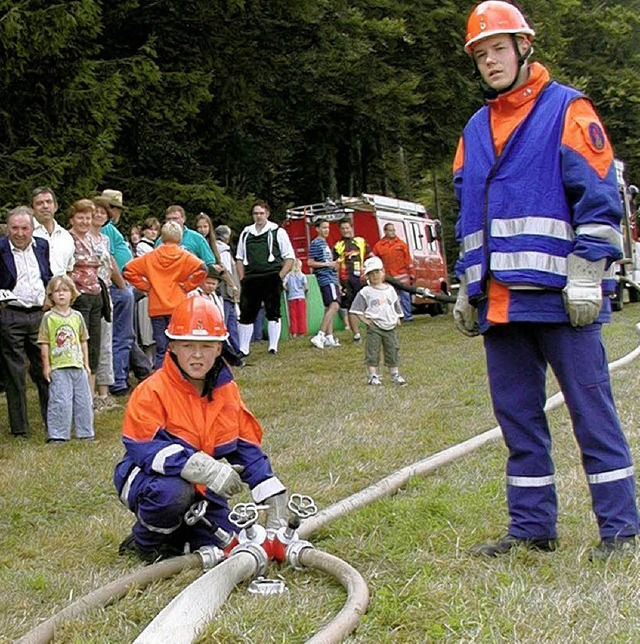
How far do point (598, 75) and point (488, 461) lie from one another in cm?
2712

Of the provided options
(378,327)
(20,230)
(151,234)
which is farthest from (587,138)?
(151,234)

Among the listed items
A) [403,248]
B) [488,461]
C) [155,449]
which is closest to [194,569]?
[155,449]

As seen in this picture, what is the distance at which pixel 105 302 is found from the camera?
935 cm

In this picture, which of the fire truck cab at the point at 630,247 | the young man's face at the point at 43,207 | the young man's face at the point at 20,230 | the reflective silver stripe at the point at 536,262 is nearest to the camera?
the reflective silver stripe at the point at 536,262

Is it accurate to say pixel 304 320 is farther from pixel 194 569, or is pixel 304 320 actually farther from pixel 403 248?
pixel 194 569

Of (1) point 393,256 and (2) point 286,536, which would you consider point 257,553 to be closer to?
(2) point 286,536

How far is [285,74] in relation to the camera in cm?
2070

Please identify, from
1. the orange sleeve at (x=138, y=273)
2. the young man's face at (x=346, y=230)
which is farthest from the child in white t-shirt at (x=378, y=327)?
the young man's face at (x=346, y=230)

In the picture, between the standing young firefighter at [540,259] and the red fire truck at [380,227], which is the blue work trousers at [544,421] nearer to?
the standing young firefighter at [540,259]

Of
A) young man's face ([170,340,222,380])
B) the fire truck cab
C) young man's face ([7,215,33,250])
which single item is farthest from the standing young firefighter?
the fire truck cab

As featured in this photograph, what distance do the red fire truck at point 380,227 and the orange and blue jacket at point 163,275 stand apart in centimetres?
1105

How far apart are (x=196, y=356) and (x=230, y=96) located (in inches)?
589

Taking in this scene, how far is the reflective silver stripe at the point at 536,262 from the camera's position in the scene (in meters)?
3.91

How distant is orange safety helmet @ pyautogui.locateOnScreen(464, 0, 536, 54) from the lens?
3984 mm
